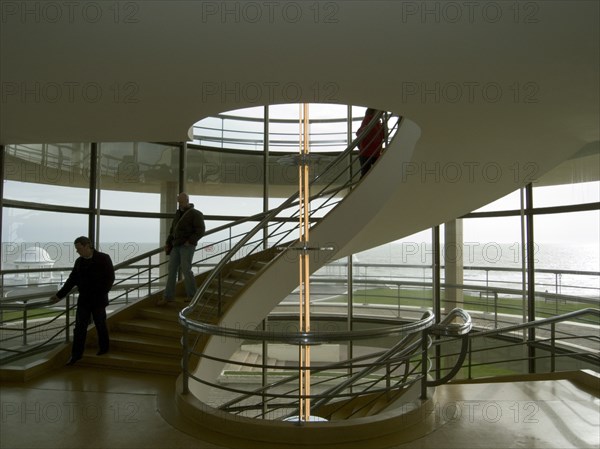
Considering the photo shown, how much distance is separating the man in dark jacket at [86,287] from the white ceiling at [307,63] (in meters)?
1.24

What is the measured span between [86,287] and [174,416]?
6.14 ft

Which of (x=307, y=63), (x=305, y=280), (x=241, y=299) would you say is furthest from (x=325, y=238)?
(x=307, y=63)

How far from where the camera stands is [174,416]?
11.1 feet

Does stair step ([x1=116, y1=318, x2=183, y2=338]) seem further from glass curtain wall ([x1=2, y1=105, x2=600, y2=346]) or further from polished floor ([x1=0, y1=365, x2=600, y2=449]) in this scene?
glass curtain wall ([x1=2, y1=105, x2=600, y2=346])

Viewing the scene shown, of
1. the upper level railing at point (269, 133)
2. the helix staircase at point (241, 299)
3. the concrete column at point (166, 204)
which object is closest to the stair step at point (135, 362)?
the helix staircase at point (241, 299)

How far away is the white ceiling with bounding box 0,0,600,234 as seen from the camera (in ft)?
7.61

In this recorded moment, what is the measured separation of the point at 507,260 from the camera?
7.59m

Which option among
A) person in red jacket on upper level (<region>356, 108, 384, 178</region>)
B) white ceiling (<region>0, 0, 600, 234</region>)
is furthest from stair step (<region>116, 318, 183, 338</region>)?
person in red jacket on upper level (<region>356, 108, 384, 178</region>)

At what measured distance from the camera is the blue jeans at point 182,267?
18.5ft

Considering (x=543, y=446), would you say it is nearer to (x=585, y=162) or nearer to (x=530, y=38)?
(x=530, y=38)

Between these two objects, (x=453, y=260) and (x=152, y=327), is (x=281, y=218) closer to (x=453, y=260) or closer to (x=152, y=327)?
(x=453, y=260)

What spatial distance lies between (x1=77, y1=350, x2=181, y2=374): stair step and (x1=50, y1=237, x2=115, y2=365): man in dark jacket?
0.15 metres

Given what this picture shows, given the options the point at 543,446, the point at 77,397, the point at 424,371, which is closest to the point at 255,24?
the point at 424,371

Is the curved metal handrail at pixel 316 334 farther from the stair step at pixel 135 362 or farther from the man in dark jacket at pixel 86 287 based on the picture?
the man in dark jacket at pixel 86 287
